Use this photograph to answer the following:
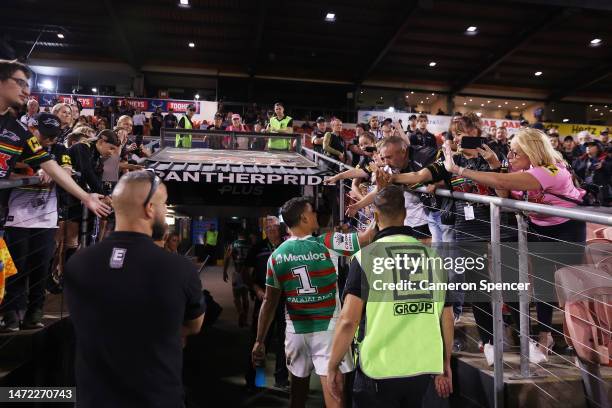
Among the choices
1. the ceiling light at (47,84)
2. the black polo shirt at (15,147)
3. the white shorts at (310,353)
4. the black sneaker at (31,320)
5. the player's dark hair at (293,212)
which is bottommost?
the white shorts at (310,353)

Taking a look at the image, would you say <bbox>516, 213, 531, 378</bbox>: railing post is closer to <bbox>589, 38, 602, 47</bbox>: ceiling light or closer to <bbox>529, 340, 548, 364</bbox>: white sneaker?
<bbox>529, 340, 548, 364</bbox>: white sneaker

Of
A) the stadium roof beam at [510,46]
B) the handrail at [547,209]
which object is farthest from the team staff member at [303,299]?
the stadium roof beam at [510,46]

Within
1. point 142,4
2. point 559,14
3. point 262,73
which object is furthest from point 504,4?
point 142,4

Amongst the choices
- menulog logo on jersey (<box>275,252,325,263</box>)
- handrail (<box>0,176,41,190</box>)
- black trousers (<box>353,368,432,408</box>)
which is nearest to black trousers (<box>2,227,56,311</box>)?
handrail (<box>0,176,41,190</box>)

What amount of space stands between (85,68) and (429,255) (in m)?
23.4

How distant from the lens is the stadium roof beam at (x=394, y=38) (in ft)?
54.1

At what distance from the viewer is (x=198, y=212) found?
291 inches

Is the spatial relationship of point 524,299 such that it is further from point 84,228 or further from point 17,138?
point 84,228

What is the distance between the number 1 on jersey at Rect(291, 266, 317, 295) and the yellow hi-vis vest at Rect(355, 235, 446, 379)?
0.99 meters

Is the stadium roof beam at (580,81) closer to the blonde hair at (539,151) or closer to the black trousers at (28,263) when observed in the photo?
the blonde hair at (539,151)

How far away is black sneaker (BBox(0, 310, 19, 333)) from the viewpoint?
3.21 m

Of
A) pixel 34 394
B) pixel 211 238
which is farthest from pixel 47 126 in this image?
pixel 211 238

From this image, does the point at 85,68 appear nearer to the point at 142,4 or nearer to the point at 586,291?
the point at 142,4

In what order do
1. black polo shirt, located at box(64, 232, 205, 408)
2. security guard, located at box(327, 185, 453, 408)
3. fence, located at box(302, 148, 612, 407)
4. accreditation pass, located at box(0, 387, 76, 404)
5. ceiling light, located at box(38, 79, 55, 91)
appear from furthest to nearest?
ceiling light, located at box(38, 79, 55, 91) → accreditation pass, located at box(0, 387, 76, 404) → fence, located at box(302, 148, 612, 407) → security guard, located at box(327, 185, 453, 408) → black polo shirt, located at box(64, 232, 205, 408)
